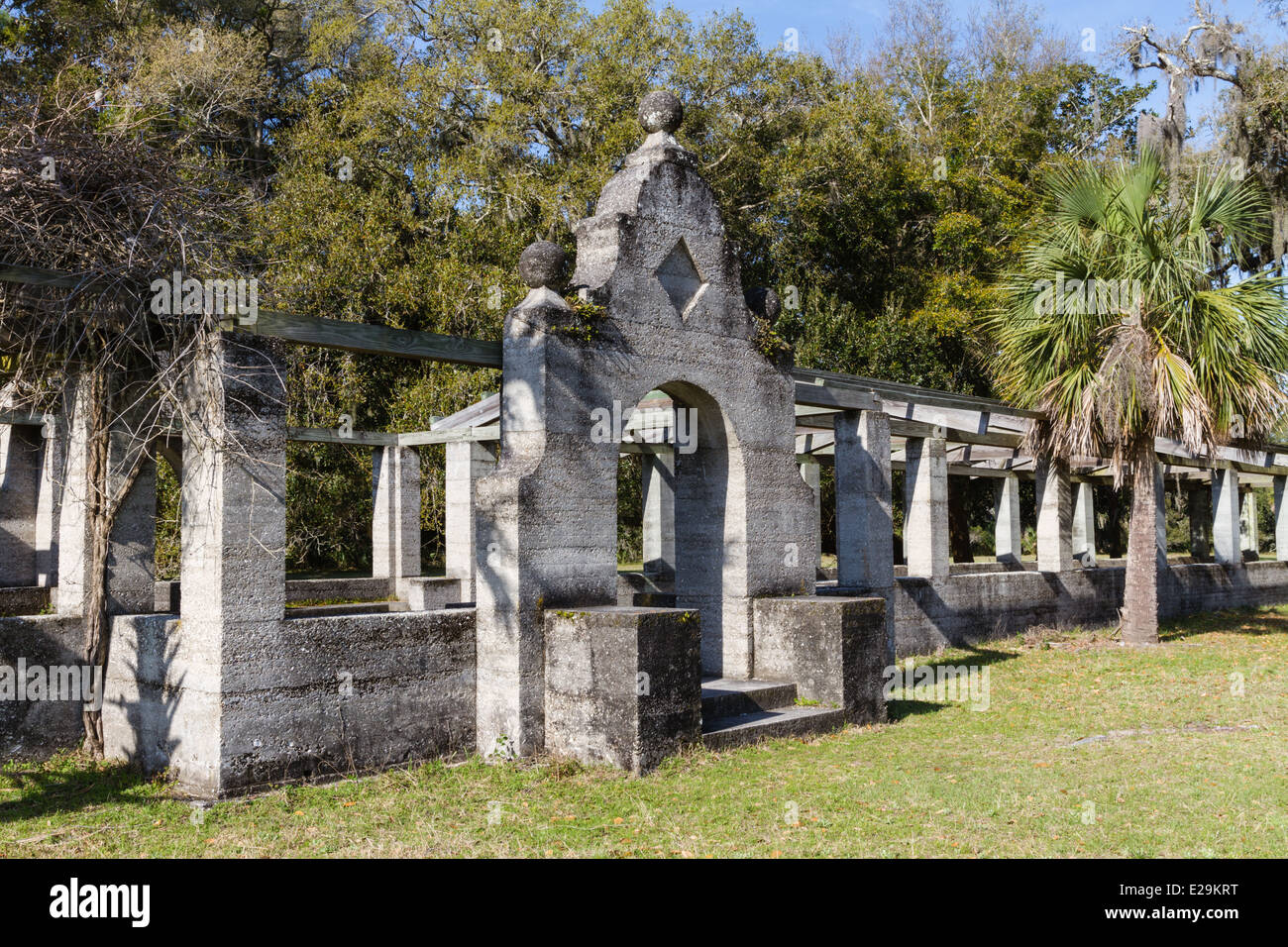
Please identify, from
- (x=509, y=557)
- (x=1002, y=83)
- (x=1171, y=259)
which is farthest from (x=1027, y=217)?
(x=509, y=557)

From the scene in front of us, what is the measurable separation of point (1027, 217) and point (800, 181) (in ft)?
16.8

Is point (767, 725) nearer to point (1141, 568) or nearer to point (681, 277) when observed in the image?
point (681, 277)

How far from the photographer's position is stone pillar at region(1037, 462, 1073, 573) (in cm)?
1758

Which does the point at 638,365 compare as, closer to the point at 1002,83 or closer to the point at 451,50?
the point at 451,50

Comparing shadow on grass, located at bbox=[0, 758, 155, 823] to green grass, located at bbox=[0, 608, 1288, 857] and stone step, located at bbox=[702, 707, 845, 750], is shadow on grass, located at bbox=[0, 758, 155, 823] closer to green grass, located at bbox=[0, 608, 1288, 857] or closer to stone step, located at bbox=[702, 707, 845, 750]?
green grass, located at bbox=[0, 608, 1288, 857]

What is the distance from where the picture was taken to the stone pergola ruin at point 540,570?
7.68m

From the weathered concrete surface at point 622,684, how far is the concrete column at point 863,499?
4790 mm

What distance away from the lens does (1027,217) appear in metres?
24.3

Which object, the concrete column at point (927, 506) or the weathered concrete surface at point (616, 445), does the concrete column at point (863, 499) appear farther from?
the concrete column at point (927, 506)

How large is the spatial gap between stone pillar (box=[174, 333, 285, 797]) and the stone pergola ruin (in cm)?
2

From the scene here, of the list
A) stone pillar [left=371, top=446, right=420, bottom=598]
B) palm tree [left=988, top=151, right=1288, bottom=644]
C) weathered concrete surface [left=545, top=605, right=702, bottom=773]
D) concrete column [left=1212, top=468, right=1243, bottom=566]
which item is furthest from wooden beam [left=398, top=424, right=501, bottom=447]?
concrete column [left=1212, top=468, right=1243, bottom=566]

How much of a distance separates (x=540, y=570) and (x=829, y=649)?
2.93 m

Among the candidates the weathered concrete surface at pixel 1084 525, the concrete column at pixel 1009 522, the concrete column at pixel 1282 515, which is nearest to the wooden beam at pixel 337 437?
the concrete column at pixel 1009 522

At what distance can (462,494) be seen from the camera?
15.5m
